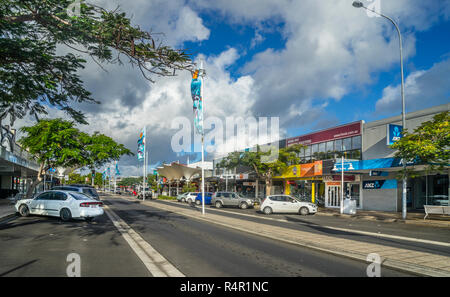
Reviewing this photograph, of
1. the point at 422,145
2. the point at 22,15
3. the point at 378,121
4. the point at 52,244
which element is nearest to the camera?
the point at 22,15

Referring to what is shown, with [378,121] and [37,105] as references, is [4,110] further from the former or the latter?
[378,121]

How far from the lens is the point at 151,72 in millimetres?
8164

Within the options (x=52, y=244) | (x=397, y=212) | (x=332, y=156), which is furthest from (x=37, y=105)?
(x=332, y=156)

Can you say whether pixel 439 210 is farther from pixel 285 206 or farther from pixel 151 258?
pixel 151 258

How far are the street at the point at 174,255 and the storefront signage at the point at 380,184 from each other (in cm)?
1906

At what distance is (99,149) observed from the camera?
32.7 meters

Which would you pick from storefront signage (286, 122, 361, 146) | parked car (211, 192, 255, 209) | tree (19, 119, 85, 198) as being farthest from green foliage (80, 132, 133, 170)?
storefront signage (286, 122, 361, 146)

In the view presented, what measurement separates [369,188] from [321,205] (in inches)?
265

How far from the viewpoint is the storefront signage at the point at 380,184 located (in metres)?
26.5

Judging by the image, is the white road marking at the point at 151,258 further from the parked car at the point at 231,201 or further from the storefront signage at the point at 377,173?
the parked car at the point at 231,201

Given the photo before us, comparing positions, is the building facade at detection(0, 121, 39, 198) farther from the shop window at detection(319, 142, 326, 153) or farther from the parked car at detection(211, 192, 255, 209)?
the shop window at detection(319, 142, 326, 153)

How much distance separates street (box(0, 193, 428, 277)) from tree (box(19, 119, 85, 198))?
49.8 feet

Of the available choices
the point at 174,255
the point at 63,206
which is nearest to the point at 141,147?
the point at 63,206

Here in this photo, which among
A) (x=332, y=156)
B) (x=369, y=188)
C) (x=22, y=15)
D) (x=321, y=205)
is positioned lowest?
(x=321, y=205)
